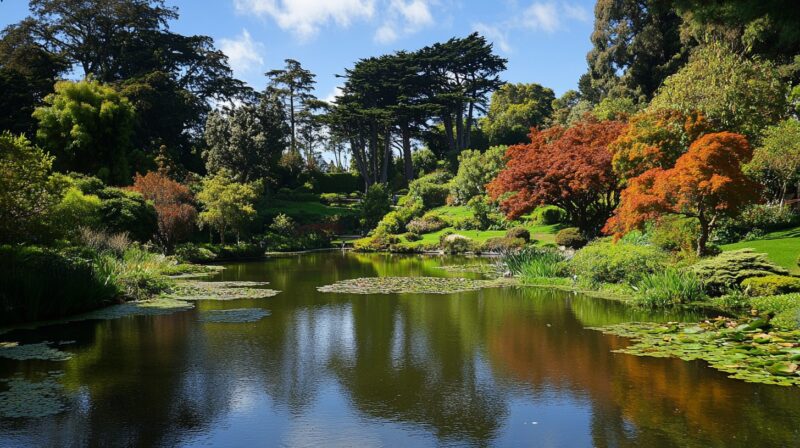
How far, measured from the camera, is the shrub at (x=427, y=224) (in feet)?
144

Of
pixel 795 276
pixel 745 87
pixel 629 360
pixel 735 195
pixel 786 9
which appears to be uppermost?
pixel 745 87

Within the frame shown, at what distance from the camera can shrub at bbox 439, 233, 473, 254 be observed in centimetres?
3794

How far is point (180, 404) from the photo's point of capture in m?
8.03

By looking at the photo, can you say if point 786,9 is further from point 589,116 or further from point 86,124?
point 86,124

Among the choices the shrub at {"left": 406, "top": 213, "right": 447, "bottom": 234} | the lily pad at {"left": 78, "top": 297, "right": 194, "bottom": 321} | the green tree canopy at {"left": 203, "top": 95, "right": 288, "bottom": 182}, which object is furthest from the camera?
the green tree canopy at {"left": 203, "top": 95, "right": 288, "bottom": 182}

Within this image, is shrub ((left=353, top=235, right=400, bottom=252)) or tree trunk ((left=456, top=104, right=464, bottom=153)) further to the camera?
tree trunk ((left=456, top=104, right=464, bottom=153))

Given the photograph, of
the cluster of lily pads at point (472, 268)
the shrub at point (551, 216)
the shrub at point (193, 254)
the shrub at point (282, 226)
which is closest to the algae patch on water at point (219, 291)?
the cluster of lily pads at point (472, 268)

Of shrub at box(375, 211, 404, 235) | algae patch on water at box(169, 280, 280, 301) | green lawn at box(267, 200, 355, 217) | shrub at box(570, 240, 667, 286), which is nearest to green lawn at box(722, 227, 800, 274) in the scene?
shrub at box(570, 240, 667, 286)

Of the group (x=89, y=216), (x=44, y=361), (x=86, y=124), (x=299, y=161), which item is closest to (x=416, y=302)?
(x=44, y=361)

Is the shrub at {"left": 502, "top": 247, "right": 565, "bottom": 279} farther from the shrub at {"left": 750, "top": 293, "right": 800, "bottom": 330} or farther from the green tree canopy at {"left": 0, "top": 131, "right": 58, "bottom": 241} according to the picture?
the green tree canopy at {"left": 0, "top": 131, "right": 58, "bottom": 241}

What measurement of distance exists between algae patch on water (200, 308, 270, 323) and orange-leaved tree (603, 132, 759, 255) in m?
11.2

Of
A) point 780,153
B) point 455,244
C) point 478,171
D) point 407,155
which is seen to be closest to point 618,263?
point 780,153

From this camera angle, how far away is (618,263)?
18469mm

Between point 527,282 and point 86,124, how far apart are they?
2711cm
